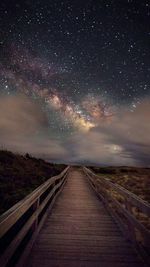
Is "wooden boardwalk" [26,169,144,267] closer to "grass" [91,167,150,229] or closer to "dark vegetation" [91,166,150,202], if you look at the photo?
"grass" [91,167,150,229]

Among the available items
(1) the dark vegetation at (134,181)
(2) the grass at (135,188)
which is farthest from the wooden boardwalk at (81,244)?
(1) the dark vegetation at (134,181)

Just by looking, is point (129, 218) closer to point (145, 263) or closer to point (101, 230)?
point (145, 263)

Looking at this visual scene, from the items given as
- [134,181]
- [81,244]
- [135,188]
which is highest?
[134,181]

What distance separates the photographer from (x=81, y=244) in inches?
181

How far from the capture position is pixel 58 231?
212 inches

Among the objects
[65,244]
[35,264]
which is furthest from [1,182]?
[35,264]

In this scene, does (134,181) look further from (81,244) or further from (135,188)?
(81,244)

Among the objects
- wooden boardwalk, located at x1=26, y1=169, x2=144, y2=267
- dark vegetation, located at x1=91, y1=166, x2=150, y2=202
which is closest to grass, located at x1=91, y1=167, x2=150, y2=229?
dark vegetation, located at x1=91, y1=166, x2=150, y2=202

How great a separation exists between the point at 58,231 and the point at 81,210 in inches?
101

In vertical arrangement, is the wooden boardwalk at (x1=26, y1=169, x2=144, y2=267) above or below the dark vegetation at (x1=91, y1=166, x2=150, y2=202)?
below

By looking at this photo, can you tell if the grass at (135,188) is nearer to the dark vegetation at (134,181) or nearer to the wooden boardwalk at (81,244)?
the dark vegetation at (134,181)

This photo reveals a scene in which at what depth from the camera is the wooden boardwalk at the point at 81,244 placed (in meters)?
3.78

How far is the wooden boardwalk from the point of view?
12.4 feet

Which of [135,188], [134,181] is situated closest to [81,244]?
[135,188]
